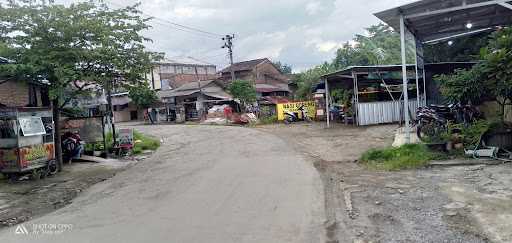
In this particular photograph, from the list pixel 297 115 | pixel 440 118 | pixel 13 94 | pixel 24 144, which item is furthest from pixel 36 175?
pixel 297 115

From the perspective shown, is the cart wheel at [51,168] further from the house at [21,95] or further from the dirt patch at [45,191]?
the house at [21,95]

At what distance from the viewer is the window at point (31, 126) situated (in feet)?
38.8

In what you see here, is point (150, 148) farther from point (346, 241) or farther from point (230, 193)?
point (346, 241)

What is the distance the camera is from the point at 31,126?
1214 cm

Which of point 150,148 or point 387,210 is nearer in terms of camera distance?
point 387,210

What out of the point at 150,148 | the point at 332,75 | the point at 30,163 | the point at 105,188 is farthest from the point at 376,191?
the point at 332,75

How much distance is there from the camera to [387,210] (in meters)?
6.66

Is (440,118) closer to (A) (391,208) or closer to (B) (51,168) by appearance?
(A) (391,208)

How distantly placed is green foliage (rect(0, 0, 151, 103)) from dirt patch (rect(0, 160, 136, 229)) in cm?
250

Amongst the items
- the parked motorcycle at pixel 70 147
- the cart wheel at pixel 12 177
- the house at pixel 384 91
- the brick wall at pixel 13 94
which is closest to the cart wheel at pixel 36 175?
the cart wheel at pixel 12 177

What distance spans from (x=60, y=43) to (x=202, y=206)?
7.61 metres

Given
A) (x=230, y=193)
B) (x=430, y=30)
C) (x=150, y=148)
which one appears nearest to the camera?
(x=230, y=193)

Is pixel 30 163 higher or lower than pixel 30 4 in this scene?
lower

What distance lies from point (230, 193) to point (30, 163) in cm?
684
